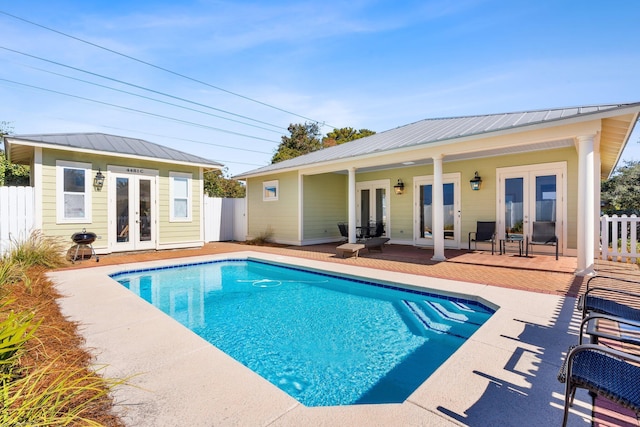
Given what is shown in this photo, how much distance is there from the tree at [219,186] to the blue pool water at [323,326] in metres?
18.3

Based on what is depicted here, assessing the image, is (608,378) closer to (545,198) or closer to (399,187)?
(545,198)

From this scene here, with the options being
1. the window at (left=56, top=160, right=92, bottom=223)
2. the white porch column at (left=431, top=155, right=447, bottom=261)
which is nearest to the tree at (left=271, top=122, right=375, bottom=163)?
the window at (left=56, top=160, right=92, bottom=223)

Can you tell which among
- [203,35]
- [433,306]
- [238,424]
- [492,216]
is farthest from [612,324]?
[203,35]

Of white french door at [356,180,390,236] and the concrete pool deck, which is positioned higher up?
white french door at [356,180,390,236]

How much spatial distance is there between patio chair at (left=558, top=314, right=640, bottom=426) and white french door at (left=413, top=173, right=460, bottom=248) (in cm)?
861

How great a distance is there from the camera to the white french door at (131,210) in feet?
29.4

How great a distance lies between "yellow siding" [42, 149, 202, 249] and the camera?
7875mm

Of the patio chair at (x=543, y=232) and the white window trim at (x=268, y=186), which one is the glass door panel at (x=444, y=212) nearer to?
the patio chair at (x=543, y=232)

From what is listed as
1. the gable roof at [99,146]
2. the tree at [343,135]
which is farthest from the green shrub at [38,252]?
the tree at [343,135]

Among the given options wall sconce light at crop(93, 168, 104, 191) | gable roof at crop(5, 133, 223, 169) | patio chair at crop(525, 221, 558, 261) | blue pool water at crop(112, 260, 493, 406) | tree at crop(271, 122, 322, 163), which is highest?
tree at crop(271, 122, 322, 163)

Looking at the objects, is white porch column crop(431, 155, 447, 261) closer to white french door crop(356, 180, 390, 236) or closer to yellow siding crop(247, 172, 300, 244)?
white french door crop(356, 180, 390, 236)

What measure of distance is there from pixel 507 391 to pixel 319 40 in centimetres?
1300

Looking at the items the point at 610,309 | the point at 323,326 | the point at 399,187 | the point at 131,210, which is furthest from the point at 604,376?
the point at 131,210

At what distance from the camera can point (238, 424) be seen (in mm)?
1818
